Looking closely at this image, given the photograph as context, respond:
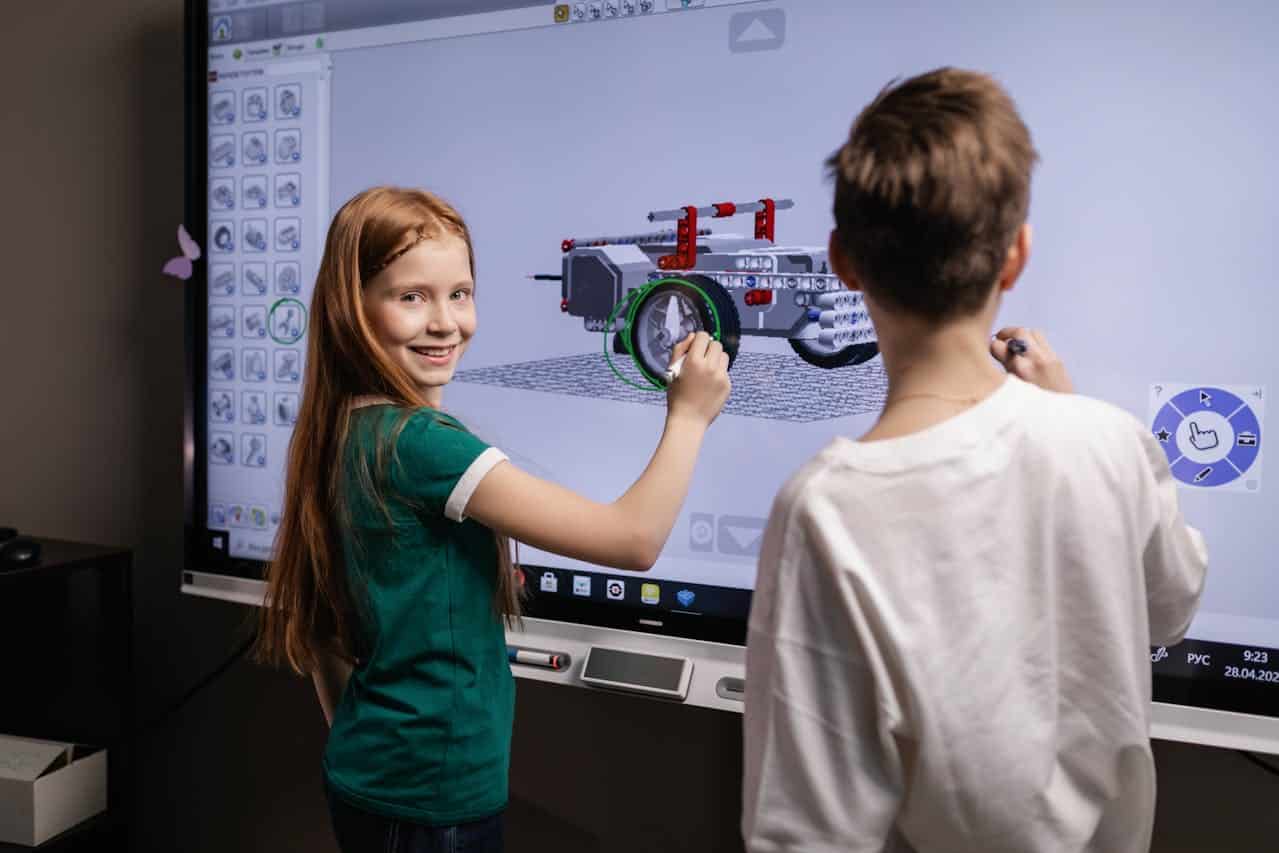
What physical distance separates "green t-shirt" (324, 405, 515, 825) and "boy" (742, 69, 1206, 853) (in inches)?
18.3

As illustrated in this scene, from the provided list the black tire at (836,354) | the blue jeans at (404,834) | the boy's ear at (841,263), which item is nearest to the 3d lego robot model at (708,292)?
the black tire at (836,354)

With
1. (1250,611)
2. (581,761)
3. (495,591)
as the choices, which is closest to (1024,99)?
(1250,611)

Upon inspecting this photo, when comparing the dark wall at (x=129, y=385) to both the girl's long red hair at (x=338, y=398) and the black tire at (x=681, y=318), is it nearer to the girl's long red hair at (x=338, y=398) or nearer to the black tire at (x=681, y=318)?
the girl's long red hair at (x=338, y=398)

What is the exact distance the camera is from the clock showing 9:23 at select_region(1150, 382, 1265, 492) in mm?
1220

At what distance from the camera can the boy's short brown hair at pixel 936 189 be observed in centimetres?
72

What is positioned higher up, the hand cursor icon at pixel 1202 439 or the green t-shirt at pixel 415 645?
the hand cursor icon at pixel 1202 439

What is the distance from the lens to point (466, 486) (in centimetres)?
108

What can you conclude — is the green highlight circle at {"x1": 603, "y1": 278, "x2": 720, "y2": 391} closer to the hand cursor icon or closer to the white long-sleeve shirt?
the hand cursor icon

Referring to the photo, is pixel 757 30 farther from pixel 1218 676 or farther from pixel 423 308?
pixel 1218 676

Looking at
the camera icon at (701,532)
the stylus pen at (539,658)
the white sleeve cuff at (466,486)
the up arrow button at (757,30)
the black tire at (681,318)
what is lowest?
the stylus pen at (539,658)

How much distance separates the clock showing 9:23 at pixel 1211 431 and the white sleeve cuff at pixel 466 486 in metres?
0.80

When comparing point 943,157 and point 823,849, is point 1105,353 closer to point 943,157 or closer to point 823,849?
point 943,157

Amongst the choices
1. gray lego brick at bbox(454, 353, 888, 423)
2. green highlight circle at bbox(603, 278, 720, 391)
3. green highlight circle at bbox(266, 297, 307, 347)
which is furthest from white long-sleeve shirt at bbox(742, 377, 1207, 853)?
green highlight circle at bbox(266, 297, 307, 347)

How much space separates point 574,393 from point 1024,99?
30.2 inches
